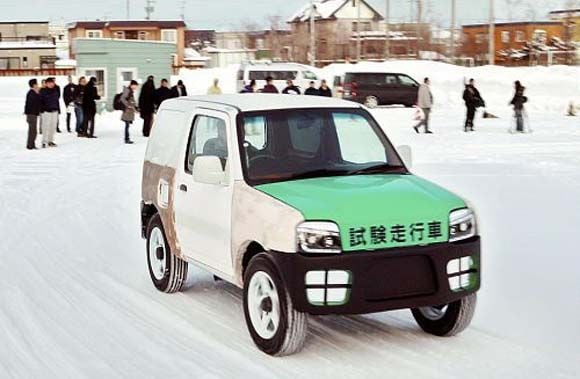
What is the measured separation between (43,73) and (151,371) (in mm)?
61838

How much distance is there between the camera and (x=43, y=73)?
214 feet

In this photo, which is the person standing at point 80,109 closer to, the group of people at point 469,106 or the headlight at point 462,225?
the group of people at point 469,106

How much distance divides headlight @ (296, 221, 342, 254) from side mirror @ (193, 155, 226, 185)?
1195 millimetres

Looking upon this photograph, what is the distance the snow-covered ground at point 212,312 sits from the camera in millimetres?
6117

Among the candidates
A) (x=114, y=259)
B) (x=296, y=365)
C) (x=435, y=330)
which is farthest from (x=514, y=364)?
(x=114, y=259)

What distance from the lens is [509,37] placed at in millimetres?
87625

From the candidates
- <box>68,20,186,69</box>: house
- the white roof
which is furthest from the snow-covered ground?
<box>68,20,186,69</box>: house

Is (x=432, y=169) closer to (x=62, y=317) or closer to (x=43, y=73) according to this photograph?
(x=62, y=317)

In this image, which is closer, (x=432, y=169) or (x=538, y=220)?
(x=538, y=220)

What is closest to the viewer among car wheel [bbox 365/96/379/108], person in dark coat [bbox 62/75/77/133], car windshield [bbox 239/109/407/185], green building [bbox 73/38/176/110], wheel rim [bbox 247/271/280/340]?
wheel rim [bbox 247/271/280/340]

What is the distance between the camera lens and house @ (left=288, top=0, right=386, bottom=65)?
85750 millimetres

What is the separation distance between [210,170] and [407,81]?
36996 millimetres

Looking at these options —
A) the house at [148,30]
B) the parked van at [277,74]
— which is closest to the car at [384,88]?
the parked van at [277,74]

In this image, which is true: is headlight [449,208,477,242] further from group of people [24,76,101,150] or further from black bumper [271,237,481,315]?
group of people [24,76,101,150]
